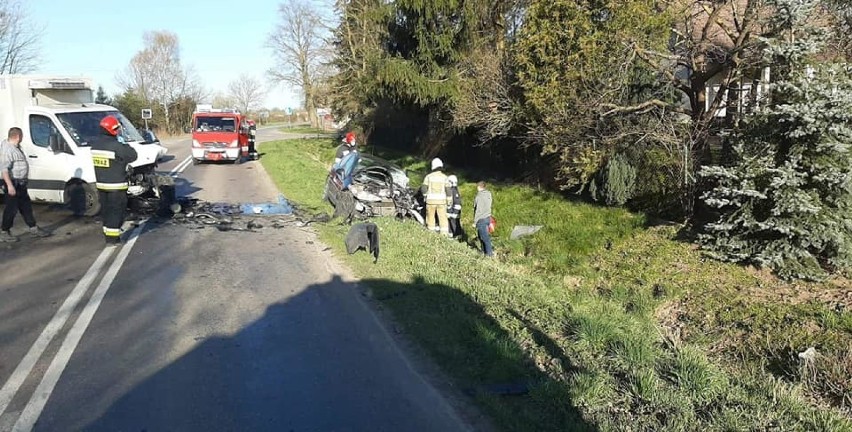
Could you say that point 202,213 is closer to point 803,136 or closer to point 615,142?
point 615,142

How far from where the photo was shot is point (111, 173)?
924cm

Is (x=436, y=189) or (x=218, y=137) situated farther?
(x=218, y=137)

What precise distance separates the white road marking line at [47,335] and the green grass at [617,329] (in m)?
3.03

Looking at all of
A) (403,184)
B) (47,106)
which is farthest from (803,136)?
(47,106)

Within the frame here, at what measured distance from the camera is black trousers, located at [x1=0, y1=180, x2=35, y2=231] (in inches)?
380

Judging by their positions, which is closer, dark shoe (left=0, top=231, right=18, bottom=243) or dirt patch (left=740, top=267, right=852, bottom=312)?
dirt patch (left=740, top=267, right=852, bottom=312)

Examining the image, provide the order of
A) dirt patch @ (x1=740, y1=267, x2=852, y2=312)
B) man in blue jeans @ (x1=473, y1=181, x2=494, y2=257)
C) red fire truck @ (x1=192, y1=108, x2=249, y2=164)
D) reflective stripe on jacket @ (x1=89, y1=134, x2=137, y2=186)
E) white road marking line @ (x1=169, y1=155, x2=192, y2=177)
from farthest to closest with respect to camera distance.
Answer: red fire truck @ (x1=192, y1=108, x2=249, y2=164) < white road marking line @ (x1=169, y1=155, x2=192, y2=177) < man in blue jeans @ (x1=473, y1=181, x2=494, y2=257) < reflective stripe on jacket @ (x1=89, y1=134, x2=137, y2=186) < dirt patch @ (x1=740, y1=267, x2=852, y2=312)

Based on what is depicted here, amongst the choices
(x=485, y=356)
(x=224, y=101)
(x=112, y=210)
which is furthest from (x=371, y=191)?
(x=224, y=101)

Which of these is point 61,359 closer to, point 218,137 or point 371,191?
point 371,191

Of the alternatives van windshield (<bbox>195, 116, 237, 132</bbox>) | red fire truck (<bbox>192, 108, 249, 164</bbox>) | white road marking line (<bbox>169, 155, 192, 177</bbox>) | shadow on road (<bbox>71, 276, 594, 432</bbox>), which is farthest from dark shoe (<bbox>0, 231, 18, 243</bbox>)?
van windshield (<bbox>195, 116, 237, 132</bbox>)

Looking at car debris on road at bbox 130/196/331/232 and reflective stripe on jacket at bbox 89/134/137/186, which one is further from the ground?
reflective stripe on jacket at bbox 89/134/137/186

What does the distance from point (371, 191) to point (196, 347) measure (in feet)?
28.8

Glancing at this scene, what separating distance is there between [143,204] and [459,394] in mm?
9412

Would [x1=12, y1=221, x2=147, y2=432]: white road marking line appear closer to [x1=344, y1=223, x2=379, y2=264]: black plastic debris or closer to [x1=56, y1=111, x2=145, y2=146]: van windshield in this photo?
[x1=344, y1=223, x2=379, y2=264]: black plastic debris
